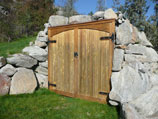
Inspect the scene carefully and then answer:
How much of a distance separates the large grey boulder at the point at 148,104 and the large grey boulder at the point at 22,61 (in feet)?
10.4

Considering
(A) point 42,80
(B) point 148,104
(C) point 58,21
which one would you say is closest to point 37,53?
(A) point 42,80

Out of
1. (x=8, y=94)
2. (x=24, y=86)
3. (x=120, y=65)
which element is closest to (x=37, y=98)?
(x=24, y=86)

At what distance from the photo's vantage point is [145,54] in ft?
11.4

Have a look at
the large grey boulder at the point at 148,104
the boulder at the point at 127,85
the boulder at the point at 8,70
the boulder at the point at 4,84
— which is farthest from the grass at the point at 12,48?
the large grey boulder at the point at 148,104

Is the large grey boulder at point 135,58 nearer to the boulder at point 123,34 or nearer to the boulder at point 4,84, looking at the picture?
the boulder at point 123,34

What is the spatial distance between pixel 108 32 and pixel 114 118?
198cm

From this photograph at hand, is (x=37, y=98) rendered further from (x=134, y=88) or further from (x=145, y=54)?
(x=145, y=54)

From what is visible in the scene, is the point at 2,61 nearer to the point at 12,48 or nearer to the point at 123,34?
the point at 12,48

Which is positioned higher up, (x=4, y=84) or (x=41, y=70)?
(x=41, y=70)

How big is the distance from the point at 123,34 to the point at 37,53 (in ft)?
9.08

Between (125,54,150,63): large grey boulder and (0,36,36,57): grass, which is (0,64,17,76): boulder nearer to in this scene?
(0,36,36,57): grass

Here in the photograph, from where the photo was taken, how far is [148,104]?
2664mm

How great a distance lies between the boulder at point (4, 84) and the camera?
374 centimetres

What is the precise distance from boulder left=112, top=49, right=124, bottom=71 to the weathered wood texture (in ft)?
0.34
